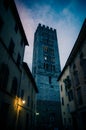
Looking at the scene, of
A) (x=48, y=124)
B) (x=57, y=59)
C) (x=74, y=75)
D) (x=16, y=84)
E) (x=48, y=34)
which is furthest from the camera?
(x=48, y=34)

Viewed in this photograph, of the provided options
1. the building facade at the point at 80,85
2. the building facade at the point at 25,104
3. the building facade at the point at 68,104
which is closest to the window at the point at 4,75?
the building facade at the point at 25,104

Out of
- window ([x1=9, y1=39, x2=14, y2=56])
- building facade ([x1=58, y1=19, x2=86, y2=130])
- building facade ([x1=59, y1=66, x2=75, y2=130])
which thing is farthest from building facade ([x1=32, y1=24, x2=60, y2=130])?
window ([x1=9, y1=39, x2=14, y2=56])

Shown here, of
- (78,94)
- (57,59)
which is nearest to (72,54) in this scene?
(78,94)

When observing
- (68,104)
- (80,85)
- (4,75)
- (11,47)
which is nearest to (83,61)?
(80,85)

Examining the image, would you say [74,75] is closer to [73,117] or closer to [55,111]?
[73,117]

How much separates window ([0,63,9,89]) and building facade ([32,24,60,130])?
27585 mm

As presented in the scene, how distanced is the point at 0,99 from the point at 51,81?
36.5 metres

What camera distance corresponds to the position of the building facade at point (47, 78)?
35.0 meters

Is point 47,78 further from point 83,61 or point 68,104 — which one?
point 83,61

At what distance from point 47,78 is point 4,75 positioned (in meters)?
35.2

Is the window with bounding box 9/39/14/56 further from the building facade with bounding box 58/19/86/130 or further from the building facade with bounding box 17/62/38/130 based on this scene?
the building facade with bounding box 58/19/86/130

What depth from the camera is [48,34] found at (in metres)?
60.0

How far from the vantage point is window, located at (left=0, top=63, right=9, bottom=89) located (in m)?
9.40

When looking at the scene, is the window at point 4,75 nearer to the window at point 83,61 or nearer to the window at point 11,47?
the window at point 11,47
